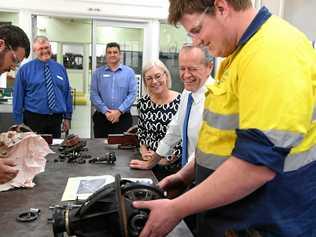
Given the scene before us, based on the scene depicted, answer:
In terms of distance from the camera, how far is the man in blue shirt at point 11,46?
6.71 feet

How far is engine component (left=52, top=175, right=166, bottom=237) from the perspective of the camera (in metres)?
0.88

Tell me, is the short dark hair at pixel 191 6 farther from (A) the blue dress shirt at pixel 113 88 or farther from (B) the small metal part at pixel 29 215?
(A) the blue dress shirt at pixel 113 88

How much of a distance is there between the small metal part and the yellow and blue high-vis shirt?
665 mm

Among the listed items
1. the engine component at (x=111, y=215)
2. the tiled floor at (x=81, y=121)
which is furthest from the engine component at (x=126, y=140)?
the tiled floor at (x=81, y=121)

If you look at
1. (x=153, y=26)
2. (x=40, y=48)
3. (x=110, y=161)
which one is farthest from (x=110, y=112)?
(x=110, y=161)

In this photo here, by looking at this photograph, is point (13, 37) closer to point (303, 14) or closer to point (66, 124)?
point (66, 124)

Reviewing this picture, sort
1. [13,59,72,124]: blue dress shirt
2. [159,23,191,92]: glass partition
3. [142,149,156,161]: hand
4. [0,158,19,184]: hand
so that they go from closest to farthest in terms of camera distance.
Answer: [0,158,19,184]: hand < [142,149,156,161]: hand < [13,59,72,124]: blue dress shirt < [159,23,191,92]: glass partition

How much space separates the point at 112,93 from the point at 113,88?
0.06 metres

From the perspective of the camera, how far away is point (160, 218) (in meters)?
0.87

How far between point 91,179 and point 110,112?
7.60 ft

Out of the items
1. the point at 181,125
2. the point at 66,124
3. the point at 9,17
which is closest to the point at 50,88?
the point at 66,124

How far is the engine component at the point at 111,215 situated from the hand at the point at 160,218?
0.01m

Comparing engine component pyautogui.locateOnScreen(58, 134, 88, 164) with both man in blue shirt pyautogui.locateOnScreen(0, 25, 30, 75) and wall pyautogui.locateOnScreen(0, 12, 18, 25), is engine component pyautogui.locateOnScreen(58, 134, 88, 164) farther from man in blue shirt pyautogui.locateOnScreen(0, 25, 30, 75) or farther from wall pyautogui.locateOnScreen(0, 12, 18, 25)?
wall pyautogui.locateOnScreen(0, 12, 18, 25)

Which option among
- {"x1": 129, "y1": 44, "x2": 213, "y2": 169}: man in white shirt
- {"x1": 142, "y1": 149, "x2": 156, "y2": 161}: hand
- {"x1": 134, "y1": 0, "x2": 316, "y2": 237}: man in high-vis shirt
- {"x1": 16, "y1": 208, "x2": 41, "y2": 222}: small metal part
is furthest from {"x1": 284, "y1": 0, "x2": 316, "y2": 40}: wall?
{"x1": 16, "y1": 208, "x2": 41, "y2": 222}: small metal part
